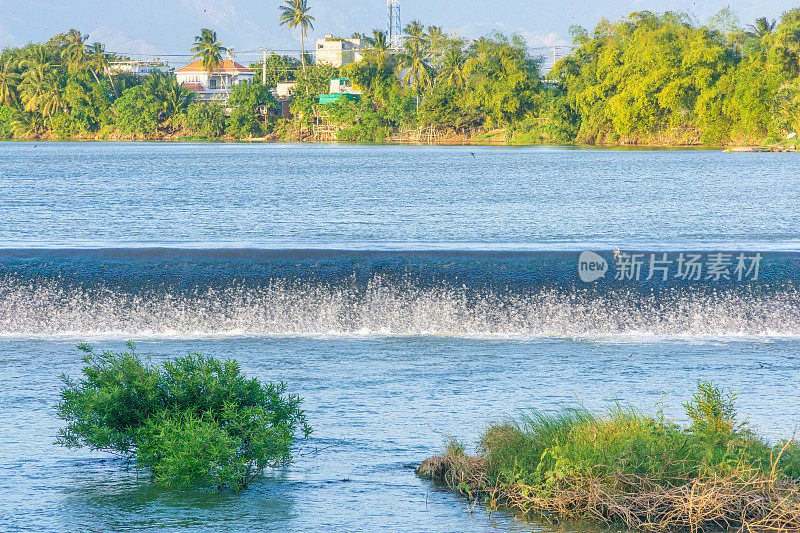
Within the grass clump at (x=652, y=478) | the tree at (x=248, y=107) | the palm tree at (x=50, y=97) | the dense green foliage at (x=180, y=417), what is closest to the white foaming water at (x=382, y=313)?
the dense green foliage at (x=180, y=417)

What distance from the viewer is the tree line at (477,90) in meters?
67.6

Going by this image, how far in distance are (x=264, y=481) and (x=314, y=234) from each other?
14309mm

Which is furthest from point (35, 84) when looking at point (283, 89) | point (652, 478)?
point (652, 478)

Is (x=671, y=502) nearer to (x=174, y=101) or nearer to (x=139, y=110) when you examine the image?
(x=174, y=101)

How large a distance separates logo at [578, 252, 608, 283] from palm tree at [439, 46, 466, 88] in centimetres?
7817

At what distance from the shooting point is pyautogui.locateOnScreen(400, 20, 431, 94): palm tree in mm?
93500

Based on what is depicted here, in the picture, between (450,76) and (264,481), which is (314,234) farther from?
(450,76)

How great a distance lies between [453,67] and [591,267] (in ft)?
266

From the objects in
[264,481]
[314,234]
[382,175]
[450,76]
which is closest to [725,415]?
[264,481]

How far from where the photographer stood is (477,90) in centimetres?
8556

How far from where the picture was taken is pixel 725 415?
6.07 metres

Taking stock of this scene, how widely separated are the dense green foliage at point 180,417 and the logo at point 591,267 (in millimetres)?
6853

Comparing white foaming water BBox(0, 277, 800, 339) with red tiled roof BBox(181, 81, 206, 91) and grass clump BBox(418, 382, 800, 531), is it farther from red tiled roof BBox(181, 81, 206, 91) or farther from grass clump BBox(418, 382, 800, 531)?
red tiled roof BBox(181, 81, 206, 91)

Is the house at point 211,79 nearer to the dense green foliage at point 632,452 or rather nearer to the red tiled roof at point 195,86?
the red tiled roof at point 195,86
